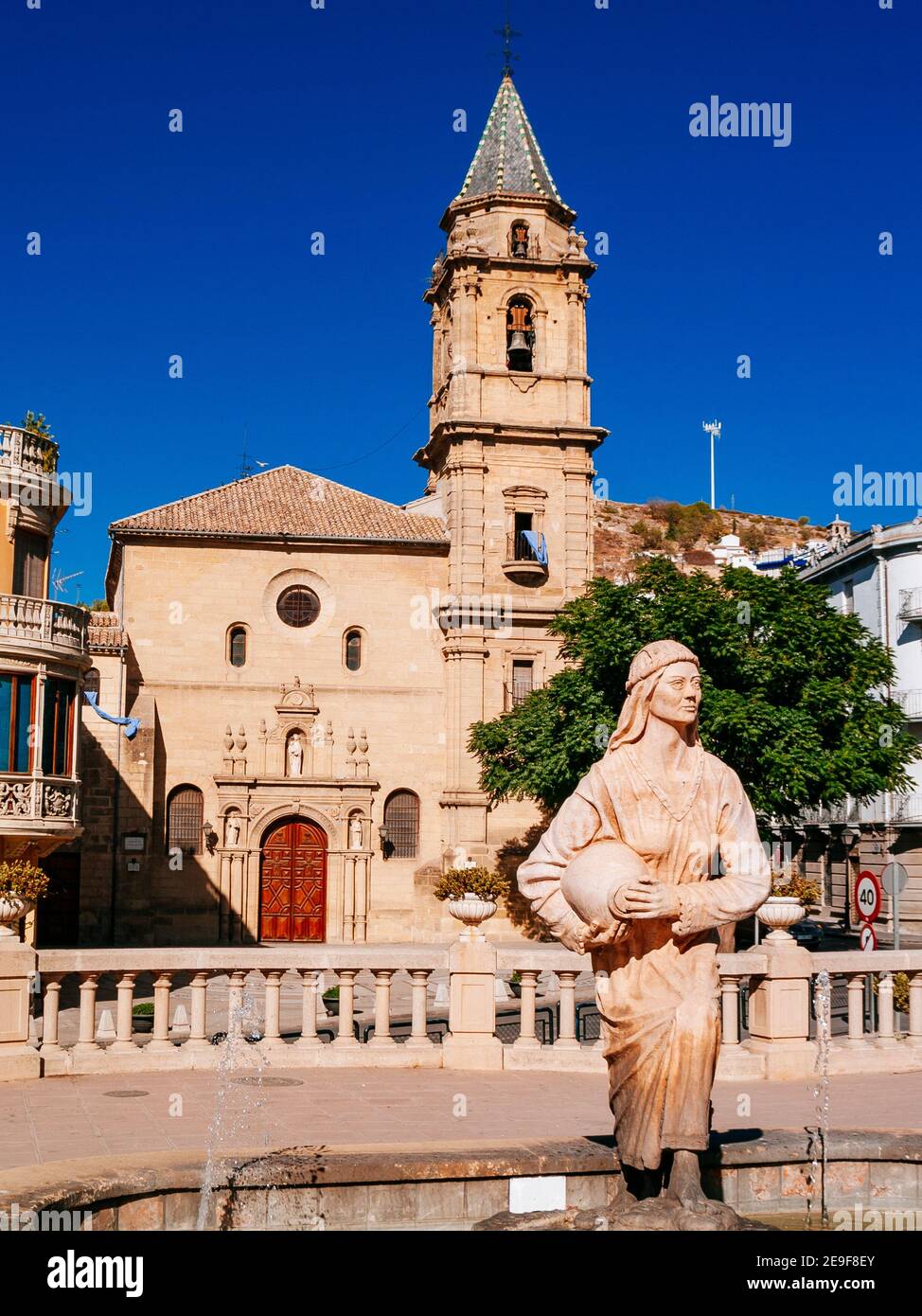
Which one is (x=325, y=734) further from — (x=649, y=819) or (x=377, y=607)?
(x=649, y=819)

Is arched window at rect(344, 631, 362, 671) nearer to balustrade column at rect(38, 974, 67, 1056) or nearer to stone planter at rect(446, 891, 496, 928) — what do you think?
stone planter at rect(446, 891, 496, 928)

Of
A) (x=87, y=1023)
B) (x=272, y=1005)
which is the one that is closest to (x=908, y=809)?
(x=272, y=1005)

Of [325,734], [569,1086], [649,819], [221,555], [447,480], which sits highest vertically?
[447,480]

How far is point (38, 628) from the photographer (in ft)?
93.2

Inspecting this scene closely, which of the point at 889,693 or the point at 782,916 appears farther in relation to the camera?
the point at 889,693

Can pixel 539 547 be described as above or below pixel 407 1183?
above

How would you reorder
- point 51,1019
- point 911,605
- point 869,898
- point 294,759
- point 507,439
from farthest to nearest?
point 911,605 → point 507,439 → point 294,759 → point 869,898 → point 51,1019

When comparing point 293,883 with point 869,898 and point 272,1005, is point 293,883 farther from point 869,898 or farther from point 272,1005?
point 272,1005

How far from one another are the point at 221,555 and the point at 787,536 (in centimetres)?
8856

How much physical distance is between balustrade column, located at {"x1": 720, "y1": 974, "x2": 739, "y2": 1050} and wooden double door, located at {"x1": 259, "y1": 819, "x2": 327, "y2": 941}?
2847 cm

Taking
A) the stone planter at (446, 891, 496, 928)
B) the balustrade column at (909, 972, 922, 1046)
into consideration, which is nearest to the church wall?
the stone planter at (446, 891, 496, 928)

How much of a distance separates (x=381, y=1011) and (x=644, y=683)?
805 centimetres

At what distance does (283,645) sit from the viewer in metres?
42.6
